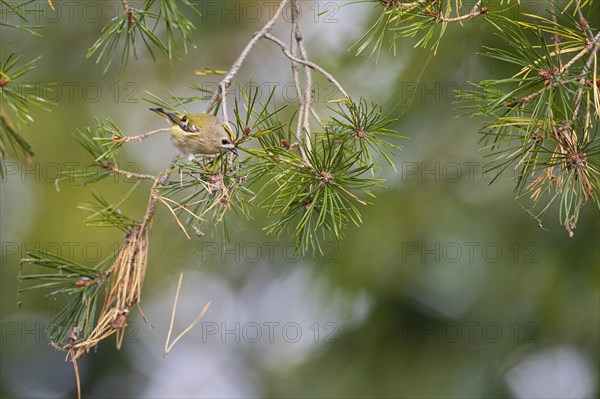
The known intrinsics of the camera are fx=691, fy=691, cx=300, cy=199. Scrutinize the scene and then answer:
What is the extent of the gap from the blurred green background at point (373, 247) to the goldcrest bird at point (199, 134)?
0.31 metres

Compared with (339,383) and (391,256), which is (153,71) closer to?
(391,256)

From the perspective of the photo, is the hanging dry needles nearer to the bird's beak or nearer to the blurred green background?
the bird's beak

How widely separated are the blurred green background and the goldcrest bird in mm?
311

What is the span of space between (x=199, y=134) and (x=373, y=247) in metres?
0.98

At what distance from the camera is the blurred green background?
2051 mm

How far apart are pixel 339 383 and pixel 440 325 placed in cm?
40

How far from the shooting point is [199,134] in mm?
1312

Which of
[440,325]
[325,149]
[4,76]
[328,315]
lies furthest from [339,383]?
[4,76]

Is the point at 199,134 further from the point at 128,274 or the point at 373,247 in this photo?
the point at 373,247

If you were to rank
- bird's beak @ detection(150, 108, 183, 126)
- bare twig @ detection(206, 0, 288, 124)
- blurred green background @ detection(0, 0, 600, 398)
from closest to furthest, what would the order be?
1. bare twig @ detection(206, 0, 288, 124)
2. bird's beak @ detection(150, 108, 183, 126)
3. blurred green background @ detection(0, 0, 600, 398)

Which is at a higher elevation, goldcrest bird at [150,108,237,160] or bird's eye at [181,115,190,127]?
bird's eye at [181,115,190,127]

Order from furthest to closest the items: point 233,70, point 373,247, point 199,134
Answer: point 373,247
point 199,134
point 233,70

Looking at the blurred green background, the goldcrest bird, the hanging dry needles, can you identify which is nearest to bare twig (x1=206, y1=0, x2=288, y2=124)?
the goldcrest bird

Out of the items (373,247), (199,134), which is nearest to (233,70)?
(199,134)
